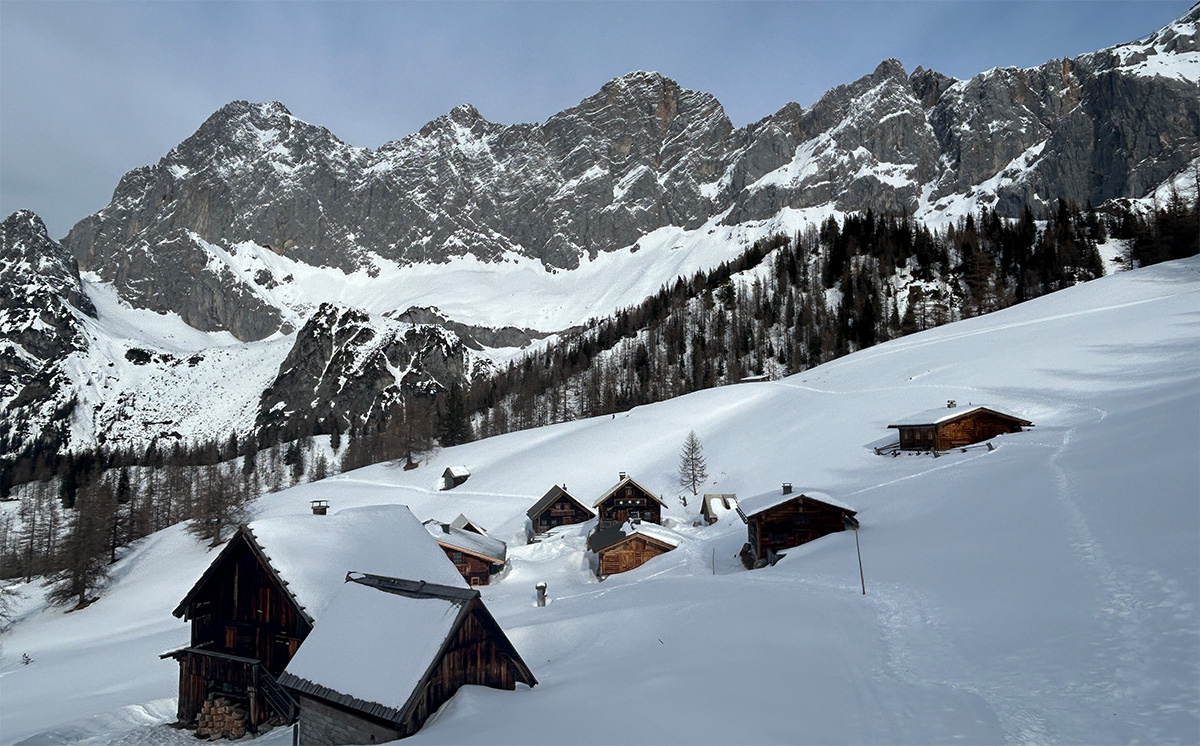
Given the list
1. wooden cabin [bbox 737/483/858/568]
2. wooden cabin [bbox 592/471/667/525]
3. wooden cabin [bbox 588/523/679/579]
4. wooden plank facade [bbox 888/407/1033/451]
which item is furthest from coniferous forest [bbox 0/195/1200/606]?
wooden cabin [bbox 737/483/858/568]

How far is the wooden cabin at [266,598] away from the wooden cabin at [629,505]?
3461 cm

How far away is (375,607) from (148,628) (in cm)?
3892

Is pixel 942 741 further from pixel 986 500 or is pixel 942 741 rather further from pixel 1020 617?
pixel 986 500

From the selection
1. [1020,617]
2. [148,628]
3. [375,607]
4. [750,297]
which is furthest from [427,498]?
[750,297]

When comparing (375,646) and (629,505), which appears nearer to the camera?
(375,646)

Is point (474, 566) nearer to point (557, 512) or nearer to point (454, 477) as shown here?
point (557, 512)

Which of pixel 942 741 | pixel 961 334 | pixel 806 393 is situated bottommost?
pixel 942 741

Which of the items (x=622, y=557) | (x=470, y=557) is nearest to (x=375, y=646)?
(x=470, y=557)

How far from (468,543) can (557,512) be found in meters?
17.5

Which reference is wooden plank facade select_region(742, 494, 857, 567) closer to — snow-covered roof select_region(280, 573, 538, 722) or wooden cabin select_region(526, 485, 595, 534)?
snow-covered roof select_region(280, 573, 538, 722)

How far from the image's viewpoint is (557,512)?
62.2 meters

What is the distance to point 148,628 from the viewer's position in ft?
148

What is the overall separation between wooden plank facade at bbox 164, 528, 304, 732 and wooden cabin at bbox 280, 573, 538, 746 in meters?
4.58

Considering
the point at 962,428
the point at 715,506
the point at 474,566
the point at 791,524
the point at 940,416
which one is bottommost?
the point at 474,566
